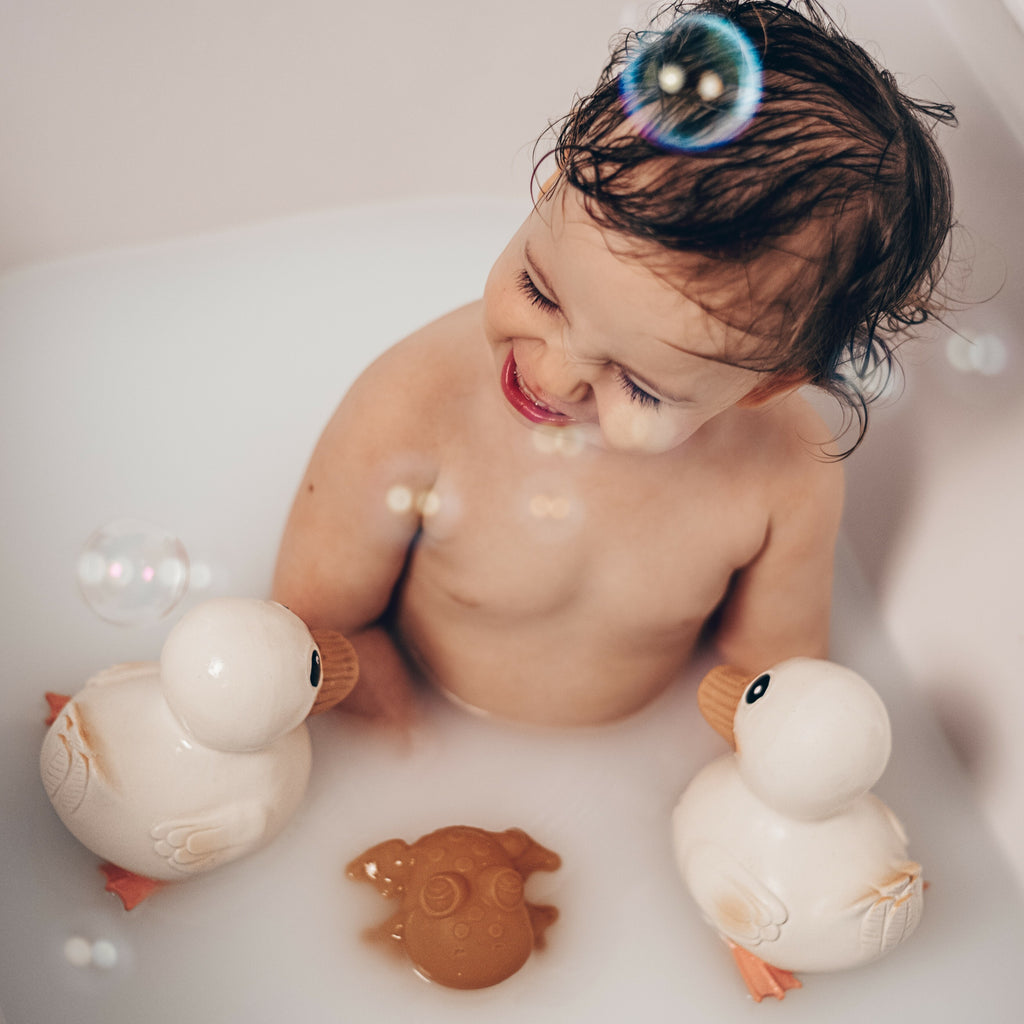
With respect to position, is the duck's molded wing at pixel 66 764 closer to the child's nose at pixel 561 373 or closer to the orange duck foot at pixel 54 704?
the orange duck foot at pixel 54 704

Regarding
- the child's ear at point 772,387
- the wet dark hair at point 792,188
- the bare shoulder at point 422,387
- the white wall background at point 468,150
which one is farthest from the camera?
the white wall background at point 468,150

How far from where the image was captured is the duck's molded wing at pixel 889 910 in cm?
65

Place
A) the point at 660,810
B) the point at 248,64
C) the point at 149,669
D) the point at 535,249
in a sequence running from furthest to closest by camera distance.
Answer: the point at 248,64, the point at 660,810, the point at 149,669, the point at 535,249

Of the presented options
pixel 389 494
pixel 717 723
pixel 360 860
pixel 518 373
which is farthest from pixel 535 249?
pixel 360 860

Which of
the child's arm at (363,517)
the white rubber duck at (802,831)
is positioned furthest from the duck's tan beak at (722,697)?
the child's arm at (363,517)

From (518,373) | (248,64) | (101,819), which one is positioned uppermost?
(248,64)

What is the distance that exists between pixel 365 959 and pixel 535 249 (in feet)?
1.60

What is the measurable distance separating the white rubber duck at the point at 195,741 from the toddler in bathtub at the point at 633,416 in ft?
0.36

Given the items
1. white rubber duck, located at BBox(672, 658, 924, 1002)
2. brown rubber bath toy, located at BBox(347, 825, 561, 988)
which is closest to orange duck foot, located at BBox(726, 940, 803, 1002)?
white rubber duck, located at BBox(672, 658, 924, 1002)

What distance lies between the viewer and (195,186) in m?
1.06

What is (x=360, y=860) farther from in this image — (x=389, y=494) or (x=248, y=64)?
(x=248, y=64)

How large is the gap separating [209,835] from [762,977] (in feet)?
1.22

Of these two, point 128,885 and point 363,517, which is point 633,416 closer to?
point 363,517

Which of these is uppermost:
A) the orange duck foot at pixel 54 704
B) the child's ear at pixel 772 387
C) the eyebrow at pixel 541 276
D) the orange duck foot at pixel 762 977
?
the eyebrow at pixel 541 276
